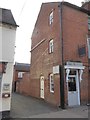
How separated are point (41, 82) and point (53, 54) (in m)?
4.97

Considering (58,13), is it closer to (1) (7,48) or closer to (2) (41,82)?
(1) (7,48)

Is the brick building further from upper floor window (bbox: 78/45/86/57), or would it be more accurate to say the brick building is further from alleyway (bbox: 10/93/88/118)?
alleyway (bbox: 10/93/88/118)

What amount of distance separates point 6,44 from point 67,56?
5.61 m

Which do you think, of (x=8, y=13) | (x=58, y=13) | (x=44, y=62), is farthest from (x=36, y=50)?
(x=8, y=13)

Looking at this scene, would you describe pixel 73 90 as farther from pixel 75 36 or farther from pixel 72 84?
pixel 75 36

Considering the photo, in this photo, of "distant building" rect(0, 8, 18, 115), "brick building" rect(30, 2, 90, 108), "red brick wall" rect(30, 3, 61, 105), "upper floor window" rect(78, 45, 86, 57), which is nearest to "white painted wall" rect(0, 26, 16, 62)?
"distant building" rect(0, 8, 18, 115)

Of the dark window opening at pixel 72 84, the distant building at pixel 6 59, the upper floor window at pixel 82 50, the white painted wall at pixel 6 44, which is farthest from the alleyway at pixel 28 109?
the upper floor window at pixel 82 50

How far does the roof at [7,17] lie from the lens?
1350 cm

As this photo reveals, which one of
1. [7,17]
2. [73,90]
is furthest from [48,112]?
[7,17]

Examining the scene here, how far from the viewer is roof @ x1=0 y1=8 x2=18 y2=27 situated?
13.5 m

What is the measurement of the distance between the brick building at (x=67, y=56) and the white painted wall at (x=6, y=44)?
4.75 m

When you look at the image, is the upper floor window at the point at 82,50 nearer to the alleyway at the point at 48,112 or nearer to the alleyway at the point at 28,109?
the alleyway at the point at 48,112

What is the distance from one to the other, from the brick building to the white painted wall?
4.75 metres

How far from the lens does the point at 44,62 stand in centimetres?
2097
